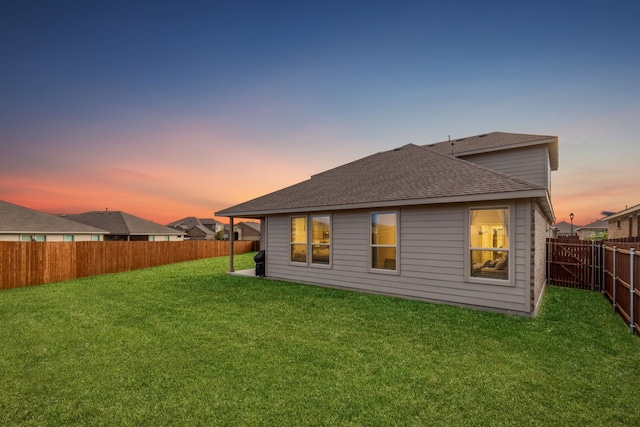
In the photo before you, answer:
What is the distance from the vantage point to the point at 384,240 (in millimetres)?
8594

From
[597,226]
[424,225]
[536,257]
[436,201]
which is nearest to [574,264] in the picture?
[536,257]

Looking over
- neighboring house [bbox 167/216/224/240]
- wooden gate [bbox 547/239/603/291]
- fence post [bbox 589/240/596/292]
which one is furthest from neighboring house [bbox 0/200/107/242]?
neighboring house [bbox 167/216/224/240]

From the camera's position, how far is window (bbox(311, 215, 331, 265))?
391 inches

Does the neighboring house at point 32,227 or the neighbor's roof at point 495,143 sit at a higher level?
the neighbor's roof at point 495,143

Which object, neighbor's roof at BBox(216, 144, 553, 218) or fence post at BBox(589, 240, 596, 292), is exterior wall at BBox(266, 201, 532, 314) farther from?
fence post at BBox(589, 240, 596, 292)

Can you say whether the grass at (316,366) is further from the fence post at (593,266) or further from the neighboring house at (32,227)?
the neighboring house at (32,227)

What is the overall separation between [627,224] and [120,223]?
166ft

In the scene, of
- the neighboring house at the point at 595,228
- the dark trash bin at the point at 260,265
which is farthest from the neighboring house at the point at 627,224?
the neighboring house at the point at 595,228

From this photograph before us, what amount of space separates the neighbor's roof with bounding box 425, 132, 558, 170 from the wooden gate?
386 centimetres

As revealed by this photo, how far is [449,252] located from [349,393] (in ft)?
16.7

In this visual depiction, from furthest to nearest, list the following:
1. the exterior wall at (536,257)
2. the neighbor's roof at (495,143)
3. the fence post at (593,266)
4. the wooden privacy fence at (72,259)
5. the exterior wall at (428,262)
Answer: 1. the neighbor's roof at (495,143)
2. the wooden privacy fence at (72,259)
3. the fence post at (593,266)
4. the exterior wall at (428,262)
5. the exterior wall at (536,257)

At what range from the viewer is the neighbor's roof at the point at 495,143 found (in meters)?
11.2

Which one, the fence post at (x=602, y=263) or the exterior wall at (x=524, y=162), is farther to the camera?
the exterior wall at (x=524, y=162)

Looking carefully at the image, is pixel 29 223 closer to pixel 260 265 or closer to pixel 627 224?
pixel 260 265
